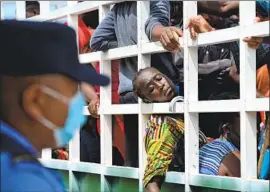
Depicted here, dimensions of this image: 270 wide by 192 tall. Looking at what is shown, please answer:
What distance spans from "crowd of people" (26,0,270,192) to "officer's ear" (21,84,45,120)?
1.57m

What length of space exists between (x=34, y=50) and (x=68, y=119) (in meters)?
0.21

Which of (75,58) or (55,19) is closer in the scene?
(75,58)

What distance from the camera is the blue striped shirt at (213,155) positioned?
12.2 feet

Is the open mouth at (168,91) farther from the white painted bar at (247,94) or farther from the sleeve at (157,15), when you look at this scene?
the white painted bar at (247,94)

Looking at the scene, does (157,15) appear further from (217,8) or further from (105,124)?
(105,124)

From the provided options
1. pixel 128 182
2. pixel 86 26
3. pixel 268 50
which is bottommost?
pixel 128 182

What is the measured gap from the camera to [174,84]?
4.01m

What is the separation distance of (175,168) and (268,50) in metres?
0.72

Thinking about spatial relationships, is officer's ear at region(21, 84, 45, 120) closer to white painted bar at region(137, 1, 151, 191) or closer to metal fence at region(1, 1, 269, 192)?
metal fence at region(1, 1, 269, 192)

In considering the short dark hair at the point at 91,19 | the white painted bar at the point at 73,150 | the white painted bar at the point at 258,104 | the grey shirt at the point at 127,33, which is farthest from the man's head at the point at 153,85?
the short dark hair at the point at 91,19

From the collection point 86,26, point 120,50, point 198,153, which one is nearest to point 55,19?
point 86,26

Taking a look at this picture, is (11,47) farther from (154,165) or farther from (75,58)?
(154,165)

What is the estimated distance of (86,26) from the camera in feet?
16.2

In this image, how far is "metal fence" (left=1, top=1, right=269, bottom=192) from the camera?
3.39 m
